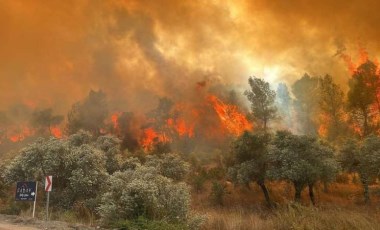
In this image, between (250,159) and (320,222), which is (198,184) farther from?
(320,222)

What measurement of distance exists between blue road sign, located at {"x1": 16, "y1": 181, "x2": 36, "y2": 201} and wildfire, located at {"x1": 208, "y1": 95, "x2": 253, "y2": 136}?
6710 cm

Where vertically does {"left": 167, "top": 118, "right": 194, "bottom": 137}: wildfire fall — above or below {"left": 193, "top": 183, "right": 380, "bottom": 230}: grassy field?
above

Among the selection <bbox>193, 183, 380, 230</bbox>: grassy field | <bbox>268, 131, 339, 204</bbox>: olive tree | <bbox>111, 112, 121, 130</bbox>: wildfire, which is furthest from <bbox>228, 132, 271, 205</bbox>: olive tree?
<bbox>111, 112, 121, 130</bbox>: wildfire

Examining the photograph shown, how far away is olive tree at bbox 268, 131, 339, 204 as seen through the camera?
3706cm

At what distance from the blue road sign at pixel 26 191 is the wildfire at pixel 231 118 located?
6710 centimetres

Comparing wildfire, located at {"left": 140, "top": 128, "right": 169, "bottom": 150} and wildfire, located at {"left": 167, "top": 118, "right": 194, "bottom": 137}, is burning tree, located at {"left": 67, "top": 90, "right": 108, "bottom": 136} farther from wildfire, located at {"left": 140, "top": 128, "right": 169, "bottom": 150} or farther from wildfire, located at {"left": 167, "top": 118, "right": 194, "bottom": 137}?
wildfire, located at {"left": 167, "top": 118, "right": 194, "bottom": 137}

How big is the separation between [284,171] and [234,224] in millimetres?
20310

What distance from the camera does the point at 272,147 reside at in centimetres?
4003

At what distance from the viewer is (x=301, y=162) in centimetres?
3747

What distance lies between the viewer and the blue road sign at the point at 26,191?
22.5m

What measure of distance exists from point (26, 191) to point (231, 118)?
7633 cm

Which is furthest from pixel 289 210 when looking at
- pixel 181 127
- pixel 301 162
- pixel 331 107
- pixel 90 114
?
pixel 181 127

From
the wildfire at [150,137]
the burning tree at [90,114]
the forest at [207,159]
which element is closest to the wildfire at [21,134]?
the forest at [207,159]

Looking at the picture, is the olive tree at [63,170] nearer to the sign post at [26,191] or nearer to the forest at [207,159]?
the forest at [207,159]
